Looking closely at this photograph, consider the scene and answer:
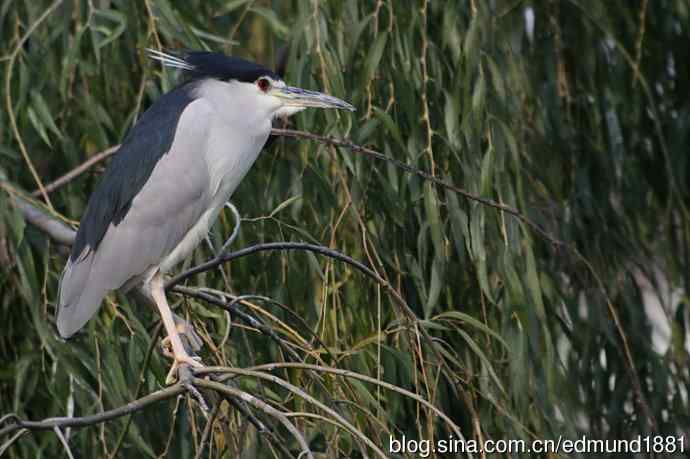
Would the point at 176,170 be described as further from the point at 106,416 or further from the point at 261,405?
the point at 261,405

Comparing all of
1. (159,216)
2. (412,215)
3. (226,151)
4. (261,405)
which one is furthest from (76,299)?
(261,405)

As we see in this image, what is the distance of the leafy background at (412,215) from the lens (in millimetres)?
2023

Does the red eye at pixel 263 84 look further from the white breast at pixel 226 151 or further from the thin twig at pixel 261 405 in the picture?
the thin twig at pixel 261 405

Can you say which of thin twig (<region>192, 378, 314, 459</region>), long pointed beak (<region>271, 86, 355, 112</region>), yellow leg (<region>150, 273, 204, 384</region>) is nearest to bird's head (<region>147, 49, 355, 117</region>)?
long pointed beak (<region>271, 86, 355, 112</region>)

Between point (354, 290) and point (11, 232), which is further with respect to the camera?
point (11, 232)

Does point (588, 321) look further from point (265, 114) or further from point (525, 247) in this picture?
point (265, 114)

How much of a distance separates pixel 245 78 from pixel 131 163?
27 cm

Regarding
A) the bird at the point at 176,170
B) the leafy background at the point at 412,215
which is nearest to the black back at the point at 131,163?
the bird at the point at 176,170

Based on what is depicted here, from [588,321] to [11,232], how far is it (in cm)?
115

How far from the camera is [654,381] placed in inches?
95.5

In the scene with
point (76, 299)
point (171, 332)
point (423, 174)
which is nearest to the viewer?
point (423, 174)

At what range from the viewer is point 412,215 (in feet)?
7.16

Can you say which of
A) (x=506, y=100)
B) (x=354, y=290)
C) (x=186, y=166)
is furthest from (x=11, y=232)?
(x=506, y=100)

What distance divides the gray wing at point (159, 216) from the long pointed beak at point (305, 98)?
158 millimetres
